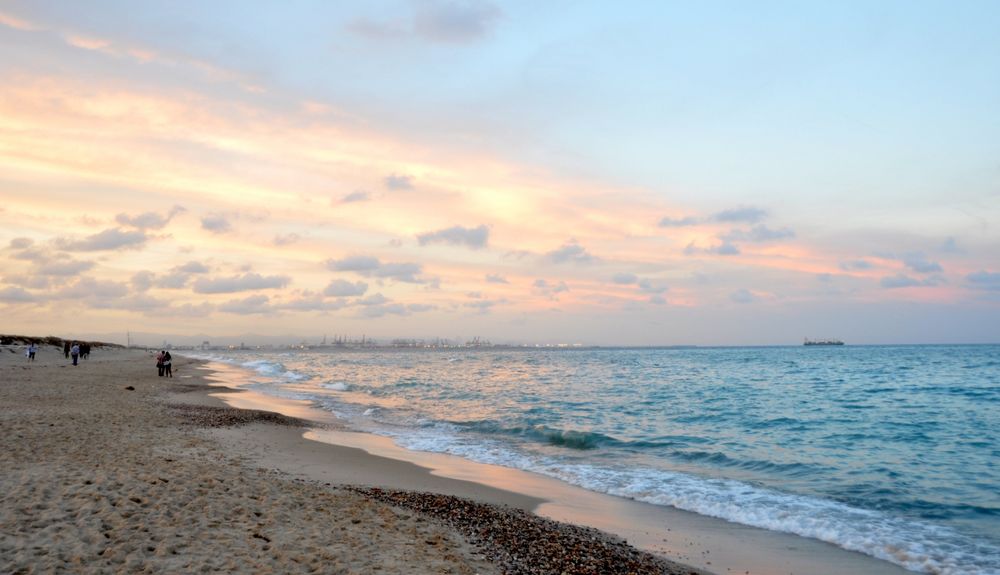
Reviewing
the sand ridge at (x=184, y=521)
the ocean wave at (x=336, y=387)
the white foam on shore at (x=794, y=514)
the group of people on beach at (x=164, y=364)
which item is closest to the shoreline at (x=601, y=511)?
the white foam on shore at (x=794, y=514)

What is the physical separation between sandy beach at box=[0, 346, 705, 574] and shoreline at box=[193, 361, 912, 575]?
1.66 ft

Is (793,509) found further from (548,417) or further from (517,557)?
(548,417)

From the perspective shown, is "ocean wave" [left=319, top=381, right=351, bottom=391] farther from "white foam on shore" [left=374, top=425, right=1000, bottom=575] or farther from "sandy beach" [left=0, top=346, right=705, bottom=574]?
"sandy beach" [left=0, top=346, right=705, bottom=574]

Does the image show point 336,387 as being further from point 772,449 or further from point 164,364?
point 772,449

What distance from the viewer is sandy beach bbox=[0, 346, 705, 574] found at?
276 inches

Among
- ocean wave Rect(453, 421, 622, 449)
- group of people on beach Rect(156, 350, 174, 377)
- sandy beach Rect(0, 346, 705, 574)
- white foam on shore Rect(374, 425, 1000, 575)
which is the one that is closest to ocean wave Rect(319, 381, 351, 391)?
group of people on beach Rect(156, 350, 174, 377)

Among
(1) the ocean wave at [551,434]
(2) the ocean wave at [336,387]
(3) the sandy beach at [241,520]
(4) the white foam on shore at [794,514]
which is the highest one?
(3) the sandy beach at [241,520]

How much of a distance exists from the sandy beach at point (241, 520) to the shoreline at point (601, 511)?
19.9 inches

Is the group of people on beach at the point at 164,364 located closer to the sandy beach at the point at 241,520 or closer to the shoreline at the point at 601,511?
the shoreline at the point at 601,511

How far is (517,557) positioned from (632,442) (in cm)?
1337

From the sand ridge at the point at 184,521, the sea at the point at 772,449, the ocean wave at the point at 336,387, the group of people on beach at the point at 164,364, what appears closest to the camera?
the sand ridge at the point at 184,521


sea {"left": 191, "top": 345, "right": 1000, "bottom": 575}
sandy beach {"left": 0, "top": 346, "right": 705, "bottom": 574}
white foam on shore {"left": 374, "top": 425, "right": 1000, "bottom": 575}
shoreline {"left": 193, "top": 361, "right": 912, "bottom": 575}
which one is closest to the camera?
sandy beach {"left": 0, "top": 346, "right": 705, "bottom": 574}

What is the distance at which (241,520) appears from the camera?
28.0ft

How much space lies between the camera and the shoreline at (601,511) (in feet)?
30.3
